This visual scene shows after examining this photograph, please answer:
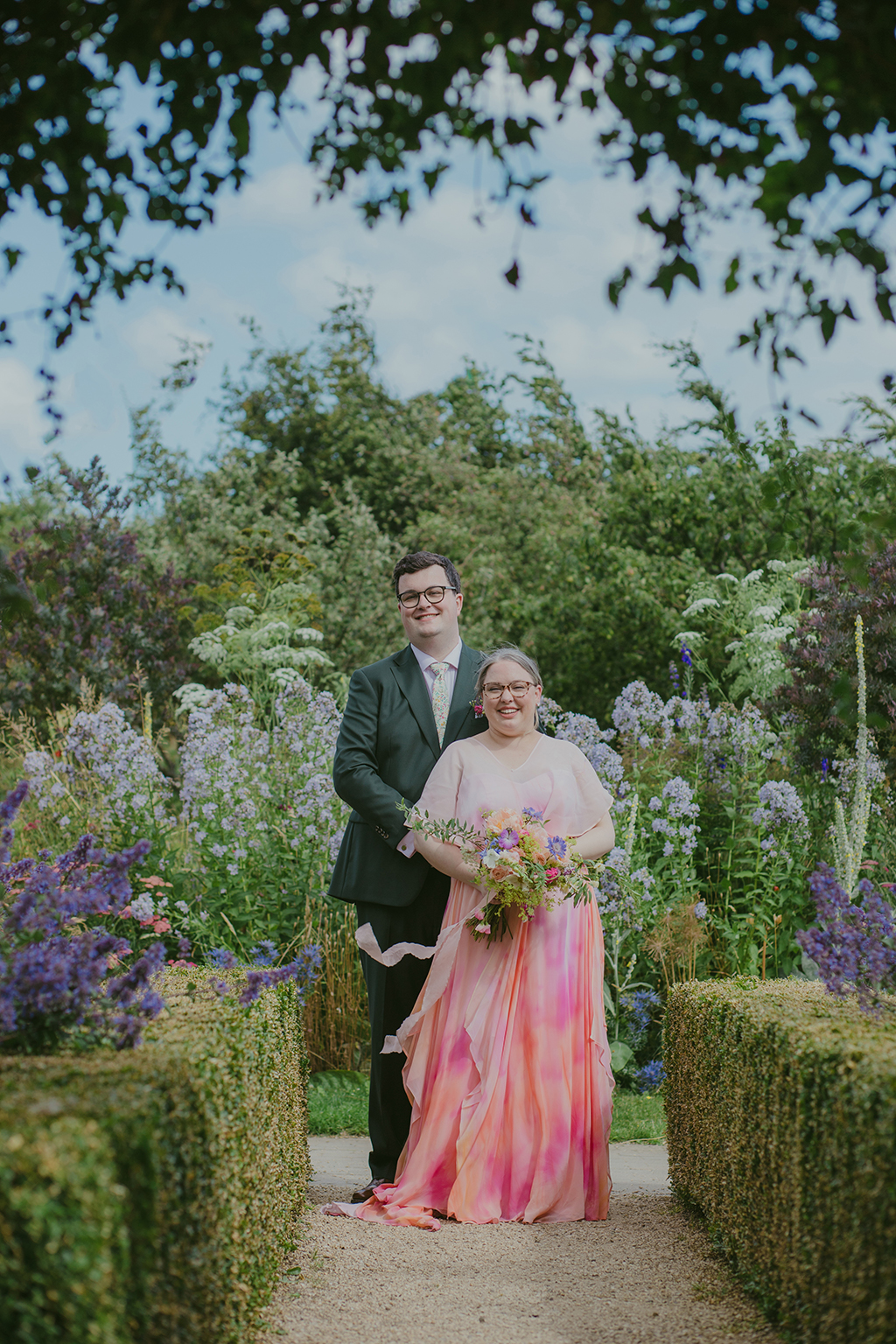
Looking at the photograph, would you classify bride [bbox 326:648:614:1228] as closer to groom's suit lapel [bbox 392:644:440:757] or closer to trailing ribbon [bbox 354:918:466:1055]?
trailing ribbon [bbox 354:918:466:1055]

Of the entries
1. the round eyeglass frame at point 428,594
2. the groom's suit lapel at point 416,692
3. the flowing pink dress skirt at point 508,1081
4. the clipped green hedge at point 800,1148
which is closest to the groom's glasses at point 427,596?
the round eyeglass frame at point 428,594

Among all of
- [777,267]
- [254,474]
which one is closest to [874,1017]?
[777,267]

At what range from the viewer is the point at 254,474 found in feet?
56.5

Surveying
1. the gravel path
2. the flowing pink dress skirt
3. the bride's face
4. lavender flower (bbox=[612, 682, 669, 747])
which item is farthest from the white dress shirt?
lavender flower (bbox=[612, 682, 669, 747])

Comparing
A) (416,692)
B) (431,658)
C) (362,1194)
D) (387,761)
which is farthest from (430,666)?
(362,1194)

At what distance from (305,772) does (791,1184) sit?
13.8ft

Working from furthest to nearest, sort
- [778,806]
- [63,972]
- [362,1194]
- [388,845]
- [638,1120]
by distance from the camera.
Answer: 1. [778,806]
2. [638,1120]
3. [388,845]
4. [362,1194]
5. [63,972]

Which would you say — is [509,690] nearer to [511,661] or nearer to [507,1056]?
[511,661]

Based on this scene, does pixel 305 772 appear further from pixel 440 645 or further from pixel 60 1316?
pixel 60 1316

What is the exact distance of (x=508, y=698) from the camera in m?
4.29

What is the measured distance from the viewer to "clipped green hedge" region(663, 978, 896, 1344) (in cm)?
212

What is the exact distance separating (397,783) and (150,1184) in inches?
105

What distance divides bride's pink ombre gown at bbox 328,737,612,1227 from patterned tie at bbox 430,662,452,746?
31 cm

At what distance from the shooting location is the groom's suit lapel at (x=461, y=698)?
4602 millimetres
